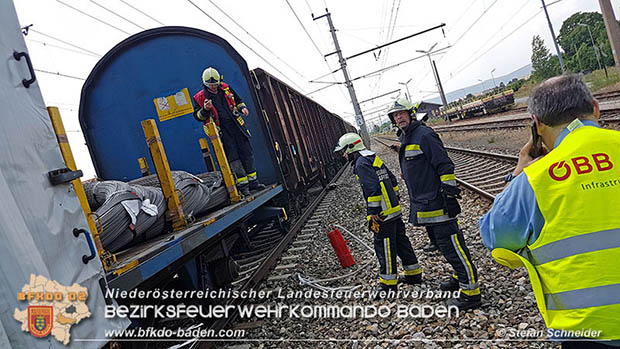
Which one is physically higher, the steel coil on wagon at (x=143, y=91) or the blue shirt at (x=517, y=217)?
the steel coil on wagon at (x=143, y=91)

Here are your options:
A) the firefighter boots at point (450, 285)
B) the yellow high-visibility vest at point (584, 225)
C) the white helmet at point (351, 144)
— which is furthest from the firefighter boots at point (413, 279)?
the yellow high-visibility vest at point (584, 225)

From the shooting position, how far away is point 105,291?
6.68ft

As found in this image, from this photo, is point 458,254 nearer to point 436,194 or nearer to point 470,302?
point 470,302

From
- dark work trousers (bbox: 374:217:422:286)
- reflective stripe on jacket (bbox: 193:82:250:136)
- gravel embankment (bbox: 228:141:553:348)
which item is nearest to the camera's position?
gravel embankment (bbox: 228:141:553:348)

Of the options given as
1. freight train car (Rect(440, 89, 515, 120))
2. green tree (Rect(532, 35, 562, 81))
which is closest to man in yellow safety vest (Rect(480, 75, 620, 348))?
freight train car (Rect(440, 89, 515, 120))

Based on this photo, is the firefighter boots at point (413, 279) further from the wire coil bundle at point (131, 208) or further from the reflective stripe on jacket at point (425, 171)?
the wire coil bundle at point (131, 208)

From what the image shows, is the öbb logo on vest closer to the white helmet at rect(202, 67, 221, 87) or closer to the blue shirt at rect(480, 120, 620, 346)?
the blue shirt at rect(480, 120, 620, 346)

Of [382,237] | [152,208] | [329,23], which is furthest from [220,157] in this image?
[329,23]

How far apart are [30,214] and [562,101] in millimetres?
2409

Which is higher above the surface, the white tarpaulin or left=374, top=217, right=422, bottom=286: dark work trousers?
the white tarpaulin

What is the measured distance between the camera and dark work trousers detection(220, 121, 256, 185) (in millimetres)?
5422

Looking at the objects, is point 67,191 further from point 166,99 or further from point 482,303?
point 166,99

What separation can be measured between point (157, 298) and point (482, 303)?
9.43ft

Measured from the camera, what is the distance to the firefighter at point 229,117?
504 cm
